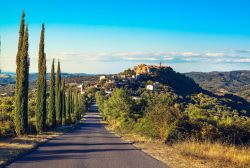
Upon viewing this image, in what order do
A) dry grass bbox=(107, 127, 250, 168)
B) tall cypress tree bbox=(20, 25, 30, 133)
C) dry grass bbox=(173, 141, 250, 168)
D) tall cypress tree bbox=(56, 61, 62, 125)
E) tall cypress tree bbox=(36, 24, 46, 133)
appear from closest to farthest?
1. dry grass bbox=(107, 127, 250, 168)
2. dry grass bbox=(173, 141, 250, 168)
3. tall cypress tree bbox=(20, 25, 30, 133)
4. tall cypress tree bbox=(36, 24, 46, 133)
5. tall cypress tree bbox=(56, 61, 62, 125)

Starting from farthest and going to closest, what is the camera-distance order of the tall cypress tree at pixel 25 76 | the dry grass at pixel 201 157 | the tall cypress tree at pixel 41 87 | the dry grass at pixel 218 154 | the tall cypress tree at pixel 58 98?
1. the tall cypress tree at pixel 58 98
2. the tall cypress tree at pixel 41 87
3. the tall cypress tree at pixel 25 76
4. the dry grass at pixel 218 154
5. the dry grass at pixel 201 157

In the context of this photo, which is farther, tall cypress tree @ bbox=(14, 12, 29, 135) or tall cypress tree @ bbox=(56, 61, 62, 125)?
tall cypress tree @ bbox=(56, 61, 62, 125)

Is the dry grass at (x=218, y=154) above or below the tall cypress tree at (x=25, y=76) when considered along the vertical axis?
below

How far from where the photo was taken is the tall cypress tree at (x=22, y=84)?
93.7ft

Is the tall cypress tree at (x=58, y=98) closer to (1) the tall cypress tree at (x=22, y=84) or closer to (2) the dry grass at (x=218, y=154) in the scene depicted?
(1) the tall cypress tree at (x=22, y=84)

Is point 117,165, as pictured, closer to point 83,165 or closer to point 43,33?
point 83,165

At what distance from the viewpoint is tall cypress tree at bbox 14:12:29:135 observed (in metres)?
28.5

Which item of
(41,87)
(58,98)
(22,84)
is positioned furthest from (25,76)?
(58,98)

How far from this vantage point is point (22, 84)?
29219 millimetres

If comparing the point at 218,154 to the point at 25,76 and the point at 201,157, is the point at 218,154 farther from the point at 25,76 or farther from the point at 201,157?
the point at 25,76

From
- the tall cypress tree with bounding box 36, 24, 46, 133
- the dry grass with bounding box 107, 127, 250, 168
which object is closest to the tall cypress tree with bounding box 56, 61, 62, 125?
the tall cypress tree with bounding box 36, 24, 46, 133

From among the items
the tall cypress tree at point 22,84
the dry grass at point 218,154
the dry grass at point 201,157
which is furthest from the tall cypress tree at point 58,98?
the dry grass at point 218,154

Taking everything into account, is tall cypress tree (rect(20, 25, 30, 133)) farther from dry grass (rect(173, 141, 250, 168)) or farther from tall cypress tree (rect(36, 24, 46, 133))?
dry grass (rect(173, 141, 250, 168))

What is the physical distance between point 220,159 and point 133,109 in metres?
27.2
